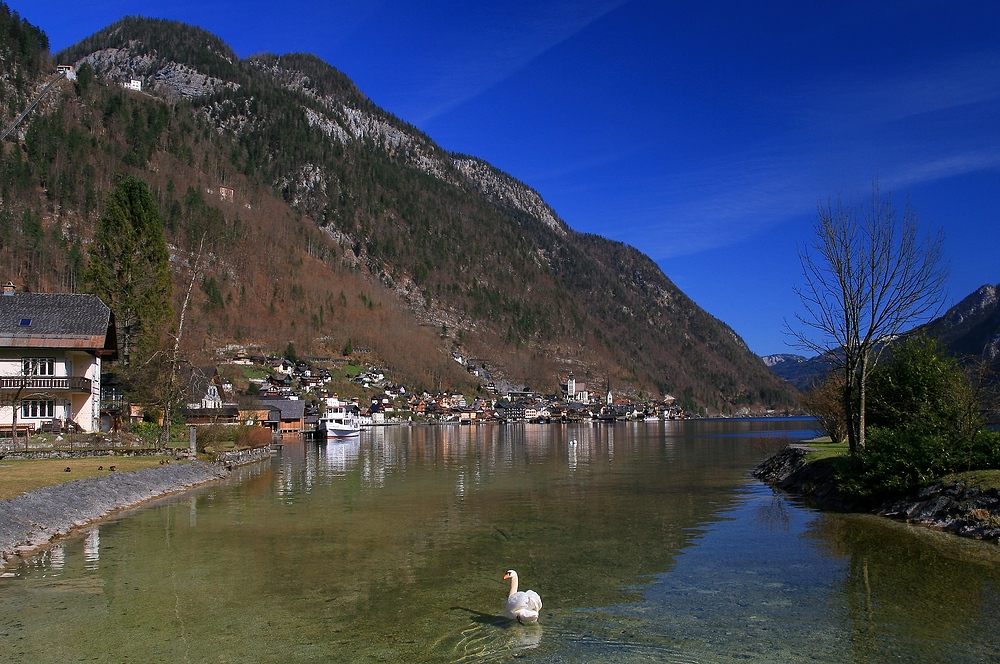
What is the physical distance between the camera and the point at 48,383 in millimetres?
46188

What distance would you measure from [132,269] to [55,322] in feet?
39.3

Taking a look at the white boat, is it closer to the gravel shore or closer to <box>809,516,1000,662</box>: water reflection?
the gravel shore

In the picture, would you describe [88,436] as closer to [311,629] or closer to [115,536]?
[115,536]

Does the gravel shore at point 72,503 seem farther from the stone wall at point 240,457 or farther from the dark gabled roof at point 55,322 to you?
the dark gabled roof at point 55,322

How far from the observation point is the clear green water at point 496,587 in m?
10.1

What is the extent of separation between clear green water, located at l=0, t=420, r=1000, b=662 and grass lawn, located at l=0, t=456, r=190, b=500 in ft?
9.60

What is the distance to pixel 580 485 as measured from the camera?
33.2 meters

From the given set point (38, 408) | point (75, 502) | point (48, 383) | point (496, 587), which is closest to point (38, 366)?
point (48, 383)

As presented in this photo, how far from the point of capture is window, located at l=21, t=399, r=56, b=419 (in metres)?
46.8

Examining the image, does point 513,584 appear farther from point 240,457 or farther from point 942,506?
point 240,457

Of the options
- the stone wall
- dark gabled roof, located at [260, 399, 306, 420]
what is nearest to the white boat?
dark gabled roof, located at [260, 399, 306, 420]

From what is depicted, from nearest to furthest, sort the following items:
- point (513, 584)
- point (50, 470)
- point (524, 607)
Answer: point (524, 607)
point (513, 584)
point (50, 470)

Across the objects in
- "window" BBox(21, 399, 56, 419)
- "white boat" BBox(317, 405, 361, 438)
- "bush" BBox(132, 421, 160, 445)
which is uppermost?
"window" BBox(21, 399, 56, 419)

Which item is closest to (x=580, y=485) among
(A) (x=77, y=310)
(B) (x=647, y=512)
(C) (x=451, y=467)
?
(B) (x=647, y=512)
